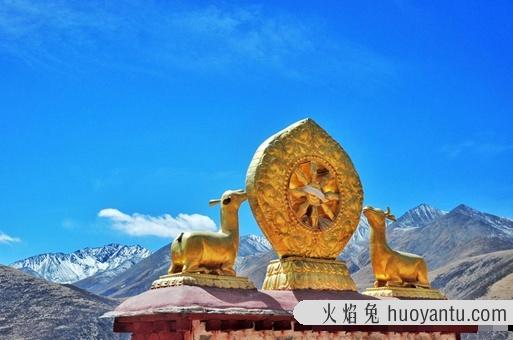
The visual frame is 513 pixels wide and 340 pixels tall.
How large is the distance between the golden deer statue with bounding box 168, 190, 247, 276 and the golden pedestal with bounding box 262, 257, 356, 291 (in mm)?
1192

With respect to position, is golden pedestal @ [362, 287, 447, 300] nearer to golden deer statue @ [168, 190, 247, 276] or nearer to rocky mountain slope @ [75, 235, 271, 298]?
golden deer statue @ [168, 190, 247, 276]

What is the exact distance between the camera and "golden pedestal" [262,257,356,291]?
1259 cm

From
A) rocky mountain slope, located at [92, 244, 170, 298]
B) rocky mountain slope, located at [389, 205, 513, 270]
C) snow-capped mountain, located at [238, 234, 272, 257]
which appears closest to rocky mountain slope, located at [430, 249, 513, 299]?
rocky mountain slope, located at [389, 205, 513, 270]

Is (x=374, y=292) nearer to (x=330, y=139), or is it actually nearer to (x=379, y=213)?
(x=379, y=213)

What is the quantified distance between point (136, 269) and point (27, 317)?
75.9m

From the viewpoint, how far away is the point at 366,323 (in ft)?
40.5

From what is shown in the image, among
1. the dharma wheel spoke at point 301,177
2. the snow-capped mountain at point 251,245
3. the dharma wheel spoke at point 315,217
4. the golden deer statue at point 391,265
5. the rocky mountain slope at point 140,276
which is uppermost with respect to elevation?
the snow-capped mountain at point 251,245

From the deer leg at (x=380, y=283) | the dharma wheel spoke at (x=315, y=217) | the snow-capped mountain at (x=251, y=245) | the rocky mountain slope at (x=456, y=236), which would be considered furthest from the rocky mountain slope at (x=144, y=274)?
the dharma wheel spoke at (x=315, y=217)

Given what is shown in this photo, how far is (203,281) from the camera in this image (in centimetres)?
1122

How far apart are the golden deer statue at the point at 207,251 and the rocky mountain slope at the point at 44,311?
36.7 metres

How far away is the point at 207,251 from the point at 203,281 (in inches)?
20.4

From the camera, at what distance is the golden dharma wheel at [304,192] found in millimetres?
12828

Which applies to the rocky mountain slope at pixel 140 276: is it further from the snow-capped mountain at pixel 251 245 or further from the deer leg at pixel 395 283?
the deer leg at pixel 395 283

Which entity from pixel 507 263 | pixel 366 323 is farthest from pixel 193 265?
pixel 507 263
